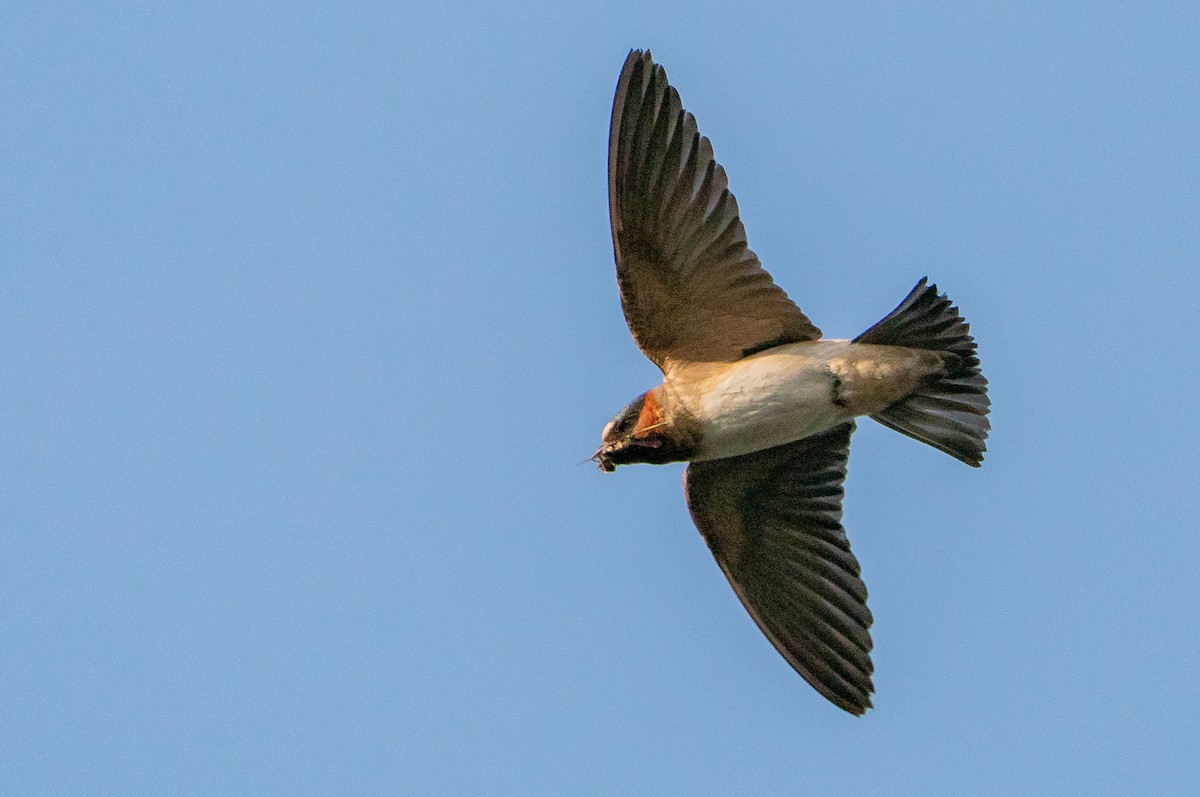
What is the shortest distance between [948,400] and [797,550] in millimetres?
1074

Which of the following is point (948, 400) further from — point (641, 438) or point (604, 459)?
point (604, 459)

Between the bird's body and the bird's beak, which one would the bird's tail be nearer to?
the bird's body

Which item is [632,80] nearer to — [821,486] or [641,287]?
[641,287]

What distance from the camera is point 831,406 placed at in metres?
8.03

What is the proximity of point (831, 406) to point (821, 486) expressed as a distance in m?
0.73

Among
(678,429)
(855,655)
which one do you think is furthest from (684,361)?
(855,655)

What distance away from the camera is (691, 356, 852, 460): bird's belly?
26.1 feet

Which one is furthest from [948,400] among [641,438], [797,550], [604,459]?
[604,459]

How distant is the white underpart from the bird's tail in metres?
0.24

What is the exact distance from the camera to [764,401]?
26.1 ft

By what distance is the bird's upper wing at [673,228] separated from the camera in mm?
7695

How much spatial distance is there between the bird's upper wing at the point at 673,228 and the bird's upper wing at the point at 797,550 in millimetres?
854

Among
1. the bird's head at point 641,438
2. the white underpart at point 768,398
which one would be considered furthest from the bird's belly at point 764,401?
the bird's head at point 641,438

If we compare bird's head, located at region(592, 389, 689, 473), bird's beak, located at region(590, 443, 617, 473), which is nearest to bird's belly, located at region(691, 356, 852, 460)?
bird's head, located at region(592, 389, 689, 473)
